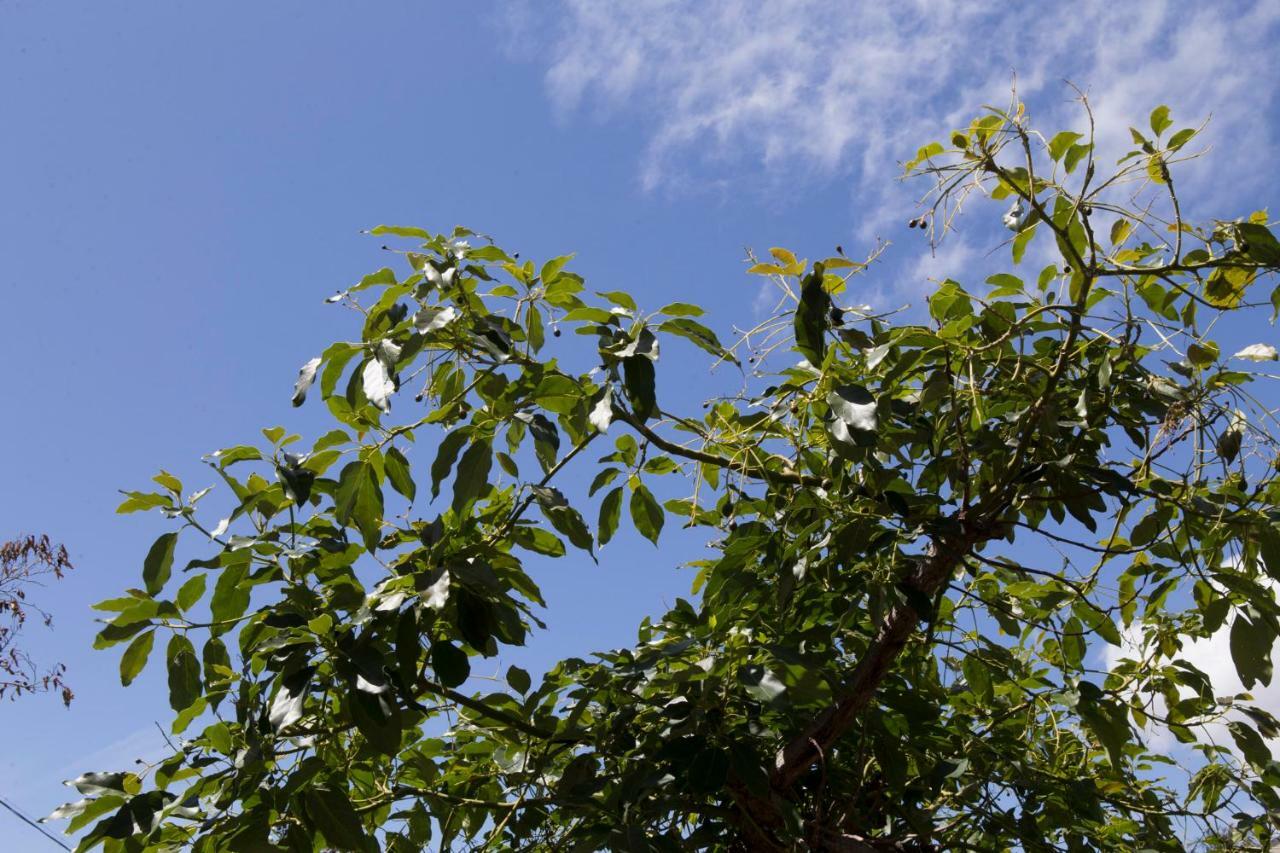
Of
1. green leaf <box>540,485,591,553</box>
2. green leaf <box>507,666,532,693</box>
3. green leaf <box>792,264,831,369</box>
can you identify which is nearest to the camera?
green leaf <box>792,264,831,369</box>

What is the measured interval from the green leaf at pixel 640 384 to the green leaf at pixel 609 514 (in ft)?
1.05

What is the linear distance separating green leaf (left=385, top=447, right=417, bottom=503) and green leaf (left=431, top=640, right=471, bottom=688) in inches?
9.0

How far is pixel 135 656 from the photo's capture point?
1594 mm

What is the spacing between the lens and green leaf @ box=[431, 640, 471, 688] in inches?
59.9

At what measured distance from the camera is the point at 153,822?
1504 millimetres

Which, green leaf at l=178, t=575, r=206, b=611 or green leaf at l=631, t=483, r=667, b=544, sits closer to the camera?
green leaf at l=178, t=575, r=206, b=611

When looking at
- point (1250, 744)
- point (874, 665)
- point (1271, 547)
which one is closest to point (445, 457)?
point (874, 665)

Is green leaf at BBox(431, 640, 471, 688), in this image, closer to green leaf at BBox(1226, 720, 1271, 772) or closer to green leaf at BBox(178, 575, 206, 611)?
green leaf at BBox(178, 575, 206, 611)

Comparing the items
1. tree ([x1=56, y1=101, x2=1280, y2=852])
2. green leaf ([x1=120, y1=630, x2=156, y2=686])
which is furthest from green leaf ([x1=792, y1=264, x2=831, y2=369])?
green leaf ([x1=120, y1=630, x2=156, y2=686])

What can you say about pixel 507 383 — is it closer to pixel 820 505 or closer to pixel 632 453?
pixel 632 453

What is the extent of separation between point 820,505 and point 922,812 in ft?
2.00

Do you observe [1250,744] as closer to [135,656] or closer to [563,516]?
[563,516]

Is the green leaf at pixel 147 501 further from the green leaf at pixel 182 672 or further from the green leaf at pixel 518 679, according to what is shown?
the green leaf at pixel 518 679

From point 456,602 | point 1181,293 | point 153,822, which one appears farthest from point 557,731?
point 1181,293
